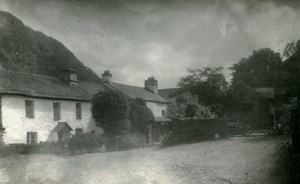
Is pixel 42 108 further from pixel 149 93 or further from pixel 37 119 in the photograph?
pixel 149 93

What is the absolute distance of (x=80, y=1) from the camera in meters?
10.6

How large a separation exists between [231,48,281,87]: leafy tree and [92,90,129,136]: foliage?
33.3 metres

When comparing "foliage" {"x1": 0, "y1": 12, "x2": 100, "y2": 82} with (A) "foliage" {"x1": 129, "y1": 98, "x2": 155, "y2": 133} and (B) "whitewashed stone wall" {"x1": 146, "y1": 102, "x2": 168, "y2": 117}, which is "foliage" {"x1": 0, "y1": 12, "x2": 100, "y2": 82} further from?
(A) "foliage" {"x1": 129, "y1": 98, "x2": 155, "y2": 133}

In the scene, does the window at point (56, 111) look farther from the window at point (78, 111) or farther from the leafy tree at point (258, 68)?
the leafy tree at point (258, 68)

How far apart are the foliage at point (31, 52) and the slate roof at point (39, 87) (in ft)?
29.0

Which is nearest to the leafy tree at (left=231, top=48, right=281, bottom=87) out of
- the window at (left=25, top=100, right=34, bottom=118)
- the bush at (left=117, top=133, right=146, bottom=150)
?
the bush at (left=117, top=133, right=146, bottom=150)

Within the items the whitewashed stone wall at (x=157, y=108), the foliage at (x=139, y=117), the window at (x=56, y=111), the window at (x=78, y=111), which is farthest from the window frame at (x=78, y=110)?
the whitewashed stone wall at (x=157, y=108)

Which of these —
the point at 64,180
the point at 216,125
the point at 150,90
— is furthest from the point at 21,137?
the point at 150,90

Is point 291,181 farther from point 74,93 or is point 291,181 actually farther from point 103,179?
A: point 74,93

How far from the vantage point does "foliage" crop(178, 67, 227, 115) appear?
37031 mm

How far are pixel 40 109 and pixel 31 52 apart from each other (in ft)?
85.0

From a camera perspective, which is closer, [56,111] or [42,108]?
[42,108]

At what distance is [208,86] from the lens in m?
38.9

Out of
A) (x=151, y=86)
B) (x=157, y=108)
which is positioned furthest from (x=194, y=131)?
(x=151, y=86)
